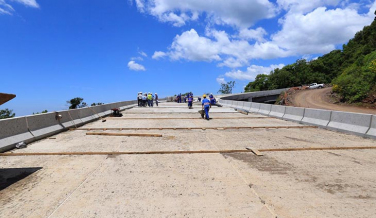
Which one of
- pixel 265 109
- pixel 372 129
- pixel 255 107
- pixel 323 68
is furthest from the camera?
pixel 323 68

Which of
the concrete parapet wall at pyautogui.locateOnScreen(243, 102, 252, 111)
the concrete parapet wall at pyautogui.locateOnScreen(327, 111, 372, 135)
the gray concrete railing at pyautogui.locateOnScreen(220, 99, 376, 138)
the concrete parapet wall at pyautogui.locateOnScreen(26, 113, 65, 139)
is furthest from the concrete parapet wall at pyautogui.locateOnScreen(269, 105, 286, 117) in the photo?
the concrete parapet wall at pyautogui.locateOnScreen(26, 113, 65, 139)

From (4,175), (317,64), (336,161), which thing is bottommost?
(336,161)

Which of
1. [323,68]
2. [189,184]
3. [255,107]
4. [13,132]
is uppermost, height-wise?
[323,68]

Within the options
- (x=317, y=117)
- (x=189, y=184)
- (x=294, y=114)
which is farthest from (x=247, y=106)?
(x=189, y=184)

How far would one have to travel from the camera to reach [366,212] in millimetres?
3408

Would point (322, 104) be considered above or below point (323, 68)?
below

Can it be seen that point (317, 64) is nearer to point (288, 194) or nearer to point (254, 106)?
point (254, 106)

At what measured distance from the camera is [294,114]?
47.4 feet

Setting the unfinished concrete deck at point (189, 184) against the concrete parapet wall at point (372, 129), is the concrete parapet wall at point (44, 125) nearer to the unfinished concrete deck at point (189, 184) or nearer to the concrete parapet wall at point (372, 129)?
the unfinished concrete deck at point (189, 184)

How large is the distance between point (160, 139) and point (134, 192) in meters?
4.79

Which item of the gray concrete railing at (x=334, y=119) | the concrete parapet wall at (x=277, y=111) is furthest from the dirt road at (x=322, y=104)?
the gray concrete railing at (x=334, y=119)

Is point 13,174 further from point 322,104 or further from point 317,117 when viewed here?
point 322,104

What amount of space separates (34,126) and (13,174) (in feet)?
13.2

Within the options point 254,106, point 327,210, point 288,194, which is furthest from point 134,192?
point 254,106
